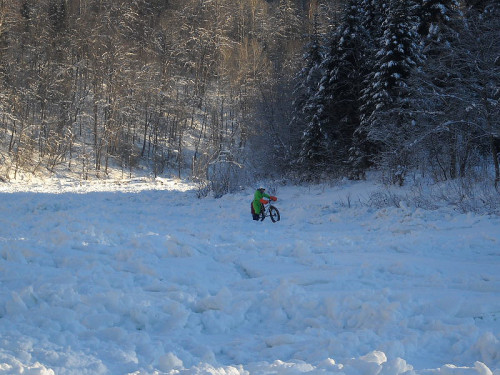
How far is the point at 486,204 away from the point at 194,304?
8.86 m

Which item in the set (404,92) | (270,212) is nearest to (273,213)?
(270,212)

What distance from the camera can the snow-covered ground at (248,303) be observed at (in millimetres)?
3191

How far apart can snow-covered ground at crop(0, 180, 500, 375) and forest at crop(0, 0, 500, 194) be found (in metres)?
9.29

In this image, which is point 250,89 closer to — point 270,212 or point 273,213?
point 273,213

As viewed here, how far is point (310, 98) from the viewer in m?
23.2

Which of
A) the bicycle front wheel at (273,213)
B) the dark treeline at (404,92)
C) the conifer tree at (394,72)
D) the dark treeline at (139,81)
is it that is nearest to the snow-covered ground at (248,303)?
the bicycle front wheel at (273,213)

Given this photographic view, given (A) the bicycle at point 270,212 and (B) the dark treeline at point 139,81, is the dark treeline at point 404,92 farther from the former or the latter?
(A) the bicycle at point 270,212

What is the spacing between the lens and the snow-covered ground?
3.19 metres

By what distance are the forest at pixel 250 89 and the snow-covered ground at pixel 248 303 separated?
9295mm

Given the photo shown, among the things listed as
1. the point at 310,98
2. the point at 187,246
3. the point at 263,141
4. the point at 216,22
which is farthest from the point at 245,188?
the point at 216,22

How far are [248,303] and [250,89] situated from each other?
129 feet

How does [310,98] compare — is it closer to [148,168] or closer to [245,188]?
[245,188]

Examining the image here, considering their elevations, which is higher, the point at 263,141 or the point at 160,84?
the point at 160,84

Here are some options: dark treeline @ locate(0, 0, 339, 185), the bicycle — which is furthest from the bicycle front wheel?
dark treeline @ locate(0, 0, 339, 185)
